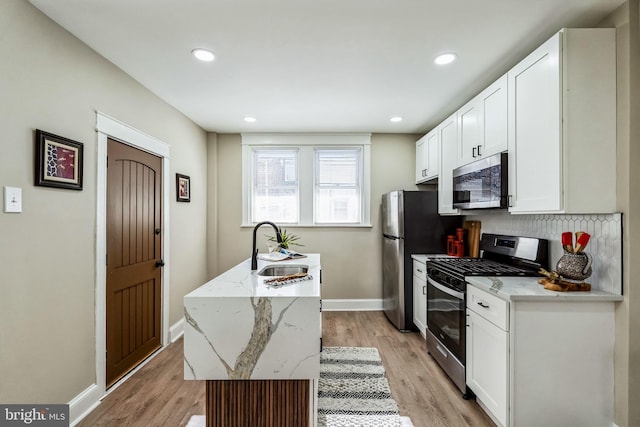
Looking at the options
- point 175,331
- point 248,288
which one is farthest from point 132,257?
point 248,288

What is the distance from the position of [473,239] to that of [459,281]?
1.21m

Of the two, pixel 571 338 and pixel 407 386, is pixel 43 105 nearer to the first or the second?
pixel 407 386

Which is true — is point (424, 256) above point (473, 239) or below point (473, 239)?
below

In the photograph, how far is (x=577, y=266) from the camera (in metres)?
1.81

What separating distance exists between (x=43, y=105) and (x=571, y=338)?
11.2ft

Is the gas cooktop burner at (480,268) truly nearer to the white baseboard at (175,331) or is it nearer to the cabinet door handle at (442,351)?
the cabinet door handle at (442,351)

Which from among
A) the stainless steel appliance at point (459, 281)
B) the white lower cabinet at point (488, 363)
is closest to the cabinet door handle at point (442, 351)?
the stainless steel appliance at point (459, 281)

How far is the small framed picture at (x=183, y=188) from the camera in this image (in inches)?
137

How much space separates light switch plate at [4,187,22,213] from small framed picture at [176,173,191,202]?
1805 millimetres

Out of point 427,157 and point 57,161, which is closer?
point 57,161

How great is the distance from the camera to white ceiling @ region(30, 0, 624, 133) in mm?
1758

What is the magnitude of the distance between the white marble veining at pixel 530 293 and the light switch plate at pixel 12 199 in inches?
110

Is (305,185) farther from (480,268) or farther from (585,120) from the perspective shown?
(585,120)

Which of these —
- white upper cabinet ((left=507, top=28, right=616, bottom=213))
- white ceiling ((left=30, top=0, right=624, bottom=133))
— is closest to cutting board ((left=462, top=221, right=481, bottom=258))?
white ceiling ((left=30, top=0, right=624, bottom=133))
